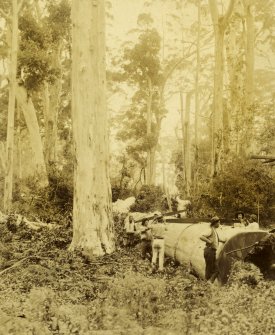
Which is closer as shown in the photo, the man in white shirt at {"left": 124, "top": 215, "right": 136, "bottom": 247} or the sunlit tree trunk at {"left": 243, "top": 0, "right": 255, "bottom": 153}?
the man in white shirt at {"left": 124, "top": 215, "right": 136, "bottom": 247}

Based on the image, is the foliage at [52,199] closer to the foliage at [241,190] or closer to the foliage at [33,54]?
the foliage at [241,190]

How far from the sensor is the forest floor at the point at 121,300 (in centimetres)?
510

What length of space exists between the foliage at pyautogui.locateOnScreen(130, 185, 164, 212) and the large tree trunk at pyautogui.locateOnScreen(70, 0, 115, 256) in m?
10.9

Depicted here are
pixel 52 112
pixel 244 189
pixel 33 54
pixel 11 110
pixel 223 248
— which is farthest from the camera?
pixel 52 112

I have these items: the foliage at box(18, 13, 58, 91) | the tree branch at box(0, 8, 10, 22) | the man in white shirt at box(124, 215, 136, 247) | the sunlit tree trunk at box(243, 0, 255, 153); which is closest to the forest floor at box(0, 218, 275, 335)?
the man in white shirt at box(124, 215, 136, 247)

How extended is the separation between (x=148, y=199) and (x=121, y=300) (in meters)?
17.3

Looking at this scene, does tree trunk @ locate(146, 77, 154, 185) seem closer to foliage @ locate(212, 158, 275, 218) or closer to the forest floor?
foliage @ locate(212, 158, 275, 218)

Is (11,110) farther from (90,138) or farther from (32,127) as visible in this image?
(90,138)

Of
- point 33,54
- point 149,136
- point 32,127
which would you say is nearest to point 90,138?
point 32,127

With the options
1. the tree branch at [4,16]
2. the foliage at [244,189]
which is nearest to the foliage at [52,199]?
the foliage at [244,189]

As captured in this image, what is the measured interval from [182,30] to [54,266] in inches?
1221

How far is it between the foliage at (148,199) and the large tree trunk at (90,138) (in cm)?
1094

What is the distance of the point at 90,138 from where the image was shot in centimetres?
976

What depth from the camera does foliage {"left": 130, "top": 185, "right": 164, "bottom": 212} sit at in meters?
22.2
